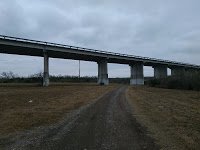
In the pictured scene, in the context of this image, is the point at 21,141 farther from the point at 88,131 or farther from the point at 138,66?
the point at 138,66

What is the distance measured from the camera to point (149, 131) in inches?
548

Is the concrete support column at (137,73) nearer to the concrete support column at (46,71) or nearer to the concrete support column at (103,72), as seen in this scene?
the concrete support column at (103,72)

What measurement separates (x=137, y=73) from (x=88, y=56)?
30.4 metres

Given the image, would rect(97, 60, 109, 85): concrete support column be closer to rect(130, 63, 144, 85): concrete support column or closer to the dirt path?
rect(130, 63, 144, 85): concrete support column

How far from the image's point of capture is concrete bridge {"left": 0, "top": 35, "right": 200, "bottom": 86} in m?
70.9

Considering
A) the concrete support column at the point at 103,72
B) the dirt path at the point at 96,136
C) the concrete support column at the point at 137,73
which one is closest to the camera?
the dirt path at the point at 96,136

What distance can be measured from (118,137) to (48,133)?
293 centimetres

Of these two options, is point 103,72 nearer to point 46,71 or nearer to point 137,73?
point 137,73

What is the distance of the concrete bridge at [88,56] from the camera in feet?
233

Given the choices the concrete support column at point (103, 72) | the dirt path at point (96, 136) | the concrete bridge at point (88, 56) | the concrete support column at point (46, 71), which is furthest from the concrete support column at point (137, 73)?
the dirt path at point (96, 136)

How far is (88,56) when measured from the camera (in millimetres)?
93125

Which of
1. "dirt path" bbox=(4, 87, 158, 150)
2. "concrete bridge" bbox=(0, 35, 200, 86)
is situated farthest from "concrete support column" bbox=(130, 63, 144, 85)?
"dirt path" bbox=(4, 87, 158, 150)

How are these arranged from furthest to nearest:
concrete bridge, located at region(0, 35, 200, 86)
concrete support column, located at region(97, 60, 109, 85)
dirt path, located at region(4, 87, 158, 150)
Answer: concrete support column, located at region(97, 60, 109, 85), concrete bridge, located at region(0, 35, 200, 86), dirt path, located at region(4, 87, 158, 150)

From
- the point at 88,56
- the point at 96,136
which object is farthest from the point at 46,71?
the point at 96,136
